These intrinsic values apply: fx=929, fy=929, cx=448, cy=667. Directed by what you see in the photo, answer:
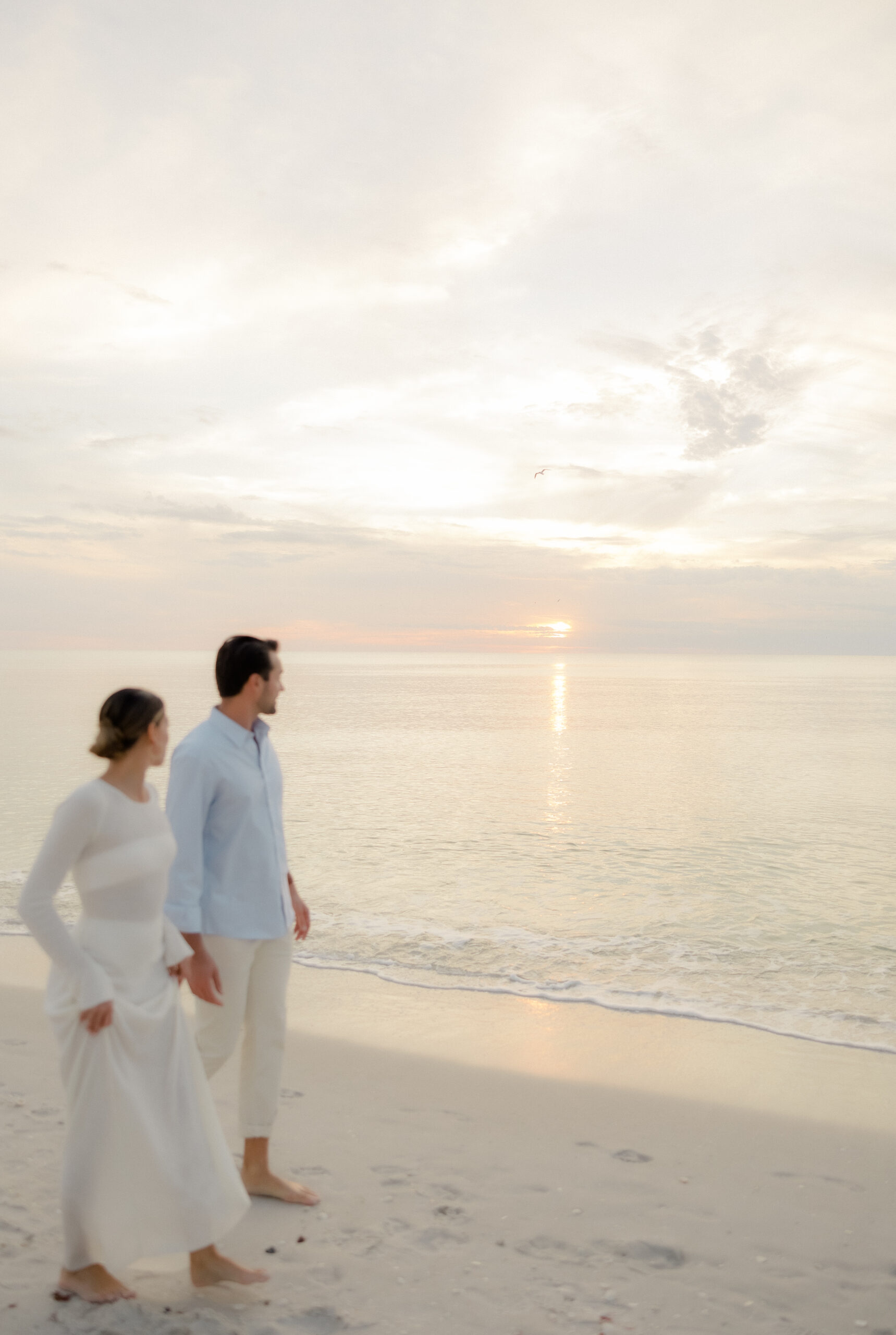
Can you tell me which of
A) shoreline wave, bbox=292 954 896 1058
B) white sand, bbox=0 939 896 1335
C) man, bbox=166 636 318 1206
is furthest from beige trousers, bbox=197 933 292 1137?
shoreline wave, bbox=292 954 896 1058

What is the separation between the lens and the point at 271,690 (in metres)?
3.77

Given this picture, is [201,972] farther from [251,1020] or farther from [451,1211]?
[451,1211]

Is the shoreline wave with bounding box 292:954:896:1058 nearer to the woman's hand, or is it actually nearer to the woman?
the woman

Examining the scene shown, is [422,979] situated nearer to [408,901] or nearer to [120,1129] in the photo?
[408,901]

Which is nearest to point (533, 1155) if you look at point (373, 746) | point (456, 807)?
point (456, 807)

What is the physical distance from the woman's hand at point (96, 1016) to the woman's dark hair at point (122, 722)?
2.51 feet

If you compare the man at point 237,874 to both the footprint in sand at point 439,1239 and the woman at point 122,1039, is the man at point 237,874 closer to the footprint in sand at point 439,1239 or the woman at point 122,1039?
the woman at point 122,1039

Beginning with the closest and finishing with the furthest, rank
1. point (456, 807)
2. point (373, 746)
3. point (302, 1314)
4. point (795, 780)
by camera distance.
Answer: point (302, 1314) < point (456, 807) < point (795, 780) < point (373, 746)

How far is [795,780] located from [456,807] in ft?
33.3

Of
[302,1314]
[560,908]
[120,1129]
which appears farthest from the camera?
[560,908]

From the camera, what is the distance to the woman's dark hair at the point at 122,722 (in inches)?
117

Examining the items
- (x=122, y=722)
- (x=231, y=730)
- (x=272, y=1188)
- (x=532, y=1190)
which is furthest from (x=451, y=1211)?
(x=122, y=722)

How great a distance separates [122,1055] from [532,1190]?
220 centimetres

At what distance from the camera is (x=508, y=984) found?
27.4 ft
